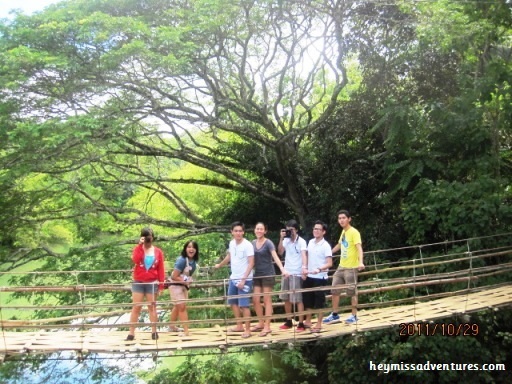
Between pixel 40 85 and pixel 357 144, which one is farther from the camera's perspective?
pixel 357 144

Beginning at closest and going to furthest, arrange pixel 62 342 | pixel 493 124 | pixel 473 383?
pixel 62 342, pixel 473 383, pixel 493 124

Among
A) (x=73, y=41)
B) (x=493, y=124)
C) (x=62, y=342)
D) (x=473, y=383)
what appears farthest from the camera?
(x=493, y=124)

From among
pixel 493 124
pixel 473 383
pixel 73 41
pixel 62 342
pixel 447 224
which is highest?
pixel 73 41

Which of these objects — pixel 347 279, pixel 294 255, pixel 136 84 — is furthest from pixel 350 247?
pixel 136 84

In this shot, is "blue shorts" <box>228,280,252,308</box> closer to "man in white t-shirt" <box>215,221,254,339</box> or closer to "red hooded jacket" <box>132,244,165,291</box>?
"man in white t-shirt" <box>215,221,254,339</box>

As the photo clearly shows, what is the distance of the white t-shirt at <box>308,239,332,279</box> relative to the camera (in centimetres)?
432

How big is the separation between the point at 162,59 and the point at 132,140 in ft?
6.38

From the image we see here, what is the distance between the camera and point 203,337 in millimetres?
4496

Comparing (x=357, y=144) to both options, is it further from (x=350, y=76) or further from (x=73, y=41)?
(x=73, y=41)

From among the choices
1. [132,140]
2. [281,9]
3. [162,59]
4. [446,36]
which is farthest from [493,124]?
[132,140]

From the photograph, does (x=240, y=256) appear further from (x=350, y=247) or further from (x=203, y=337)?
(x=350, y=247)

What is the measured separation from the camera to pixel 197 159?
8859mm
